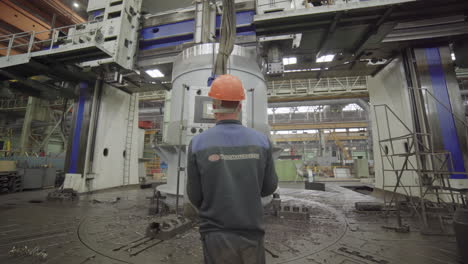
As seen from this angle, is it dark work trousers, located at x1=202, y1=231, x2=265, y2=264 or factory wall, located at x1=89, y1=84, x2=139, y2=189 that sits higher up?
factory wall, located at x1=89, y1=84, x2=139, y2=189

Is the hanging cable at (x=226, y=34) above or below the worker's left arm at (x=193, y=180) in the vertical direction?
above

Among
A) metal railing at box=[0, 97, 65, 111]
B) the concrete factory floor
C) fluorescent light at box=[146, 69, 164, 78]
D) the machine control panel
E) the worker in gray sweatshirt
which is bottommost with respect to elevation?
the concrete factory floor

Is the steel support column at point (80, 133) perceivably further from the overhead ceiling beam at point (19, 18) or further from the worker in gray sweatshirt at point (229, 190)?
the worker in gray sweatshirt at point (229, 190)

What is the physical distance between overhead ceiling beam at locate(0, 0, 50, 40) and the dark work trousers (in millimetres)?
9737

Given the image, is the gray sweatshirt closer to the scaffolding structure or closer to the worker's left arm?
the worker's left arm

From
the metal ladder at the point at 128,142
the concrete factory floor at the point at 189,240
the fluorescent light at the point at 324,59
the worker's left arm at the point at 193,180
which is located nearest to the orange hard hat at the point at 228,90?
→ the worker's left arm at the point at 193,180

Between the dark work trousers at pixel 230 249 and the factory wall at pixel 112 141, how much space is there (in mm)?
6814

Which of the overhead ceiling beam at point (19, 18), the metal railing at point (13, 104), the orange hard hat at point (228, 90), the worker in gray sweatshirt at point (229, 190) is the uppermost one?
the overhead ceiling beam at point (19, 18)

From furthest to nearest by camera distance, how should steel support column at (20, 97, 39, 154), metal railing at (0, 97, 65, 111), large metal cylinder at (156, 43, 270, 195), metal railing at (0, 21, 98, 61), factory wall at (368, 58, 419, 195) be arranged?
1. metal railing at (0, 97, 65, 111)
2. steel support column at (20, 97, 39, 154)
3. metal railing at (0, 21, 98, 61)
4. factory wall at (368, 58, 419, 195)
5. large metal cylinder at (156, 43, 270, 195)

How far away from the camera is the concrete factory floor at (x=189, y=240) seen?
202cm

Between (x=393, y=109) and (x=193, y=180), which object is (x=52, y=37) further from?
(x=393, y=109)

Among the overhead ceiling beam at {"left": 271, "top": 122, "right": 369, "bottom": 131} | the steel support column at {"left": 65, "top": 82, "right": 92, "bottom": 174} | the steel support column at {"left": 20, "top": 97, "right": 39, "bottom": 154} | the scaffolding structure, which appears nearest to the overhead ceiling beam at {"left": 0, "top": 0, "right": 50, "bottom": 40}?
the steel support column at {"left": 65, "top": 82, "right": 92, "bottom": 174}

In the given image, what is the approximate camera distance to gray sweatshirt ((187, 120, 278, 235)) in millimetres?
1055

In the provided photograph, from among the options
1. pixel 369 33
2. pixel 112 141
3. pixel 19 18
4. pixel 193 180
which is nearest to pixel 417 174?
pixel 369 33
